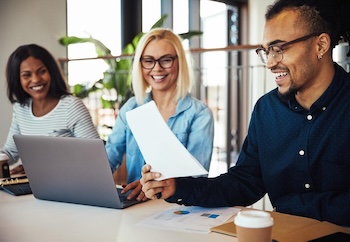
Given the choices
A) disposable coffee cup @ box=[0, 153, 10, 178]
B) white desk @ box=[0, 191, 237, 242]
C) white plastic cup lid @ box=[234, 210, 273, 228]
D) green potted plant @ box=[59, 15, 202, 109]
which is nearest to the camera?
white plastic cup lid @ box=[234, 210, 273, 228]

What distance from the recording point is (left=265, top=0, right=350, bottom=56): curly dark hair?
1.54 metres

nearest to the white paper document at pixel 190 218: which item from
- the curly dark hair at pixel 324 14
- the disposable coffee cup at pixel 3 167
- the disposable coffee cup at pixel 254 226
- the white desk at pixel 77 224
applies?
the white desk at pixel 77 224

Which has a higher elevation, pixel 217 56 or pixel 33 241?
pixel 217 56

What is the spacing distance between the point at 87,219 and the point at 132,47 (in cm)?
359

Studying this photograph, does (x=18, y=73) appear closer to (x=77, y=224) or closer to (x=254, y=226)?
(x=77, y=224)

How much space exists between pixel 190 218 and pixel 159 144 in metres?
0.24

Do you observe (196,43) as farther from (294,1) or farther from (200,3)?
(294,1)

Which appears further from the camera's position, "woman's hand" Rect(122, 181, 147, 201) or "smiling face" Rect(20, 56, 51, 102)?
"smiling face" Rect(20, 56, 51, 102)

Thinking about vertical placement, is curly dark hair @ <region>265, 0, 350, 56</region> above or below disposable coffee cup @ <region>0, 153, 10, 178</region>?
above

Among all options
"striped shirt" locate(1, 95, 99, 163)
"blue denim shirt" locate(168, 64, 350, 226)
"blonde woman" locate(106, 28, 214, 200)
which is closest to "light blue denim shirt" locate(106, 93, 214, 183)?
"blonde woman" locate(106, 28, 214, 200)

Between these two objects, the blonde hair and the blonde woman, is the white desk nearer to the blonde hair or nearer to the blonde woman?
the blonde woman

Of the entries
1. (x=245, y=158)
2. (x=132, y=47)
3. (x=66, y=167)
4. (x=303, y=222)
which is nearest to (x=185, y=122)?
(x=245, y=158)

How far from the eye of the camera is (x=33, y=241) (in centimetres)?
114

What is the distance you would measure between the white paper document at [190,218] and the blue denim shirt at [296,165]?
37mm
